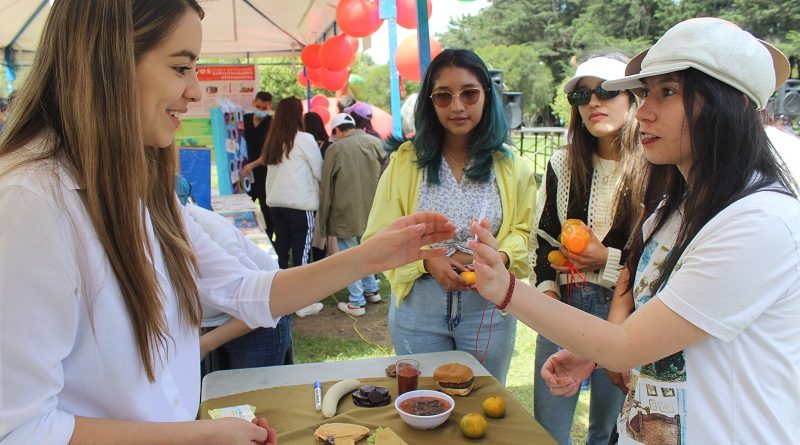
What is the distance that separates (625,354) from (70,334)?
108cm

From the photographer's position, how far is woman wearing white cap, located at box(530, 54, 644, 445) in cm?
214

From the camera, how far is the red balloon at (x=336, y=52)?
7934mm

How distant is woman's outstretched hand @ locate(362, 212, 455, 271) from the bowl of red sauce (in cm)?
40

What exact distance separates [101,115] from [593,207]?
72.2 inches

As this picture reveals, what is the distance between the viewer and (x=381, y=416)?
168cm

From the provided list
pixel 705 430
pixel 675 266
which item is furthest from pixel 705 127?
pixel 705 430

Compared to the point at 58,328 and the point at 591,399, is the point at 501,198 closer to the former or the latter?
the point at 591,399

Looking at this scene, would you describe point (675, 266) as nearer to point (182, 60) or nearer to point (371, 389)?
point (371, 389)

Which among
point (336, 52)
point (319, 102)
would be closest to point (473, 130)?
point (336, 52)

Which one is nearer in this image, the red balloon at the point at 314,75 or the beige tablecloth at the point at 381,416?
the beige tablecloth at the point at 381,416

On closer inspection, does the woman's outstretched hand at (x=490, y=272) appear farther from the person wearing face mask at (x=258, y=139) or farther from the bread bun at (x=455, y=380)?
the person wearing face mask at (x=258, y=139)

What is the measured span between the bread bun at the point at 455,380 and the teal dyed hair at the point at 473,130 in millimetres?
840

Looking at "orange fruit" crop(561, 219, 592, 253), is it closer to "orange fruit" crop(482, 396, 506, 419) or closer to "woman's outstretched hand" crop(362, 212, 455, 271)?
"woman's outstretched hand" crop(362, 212, 455, 271)

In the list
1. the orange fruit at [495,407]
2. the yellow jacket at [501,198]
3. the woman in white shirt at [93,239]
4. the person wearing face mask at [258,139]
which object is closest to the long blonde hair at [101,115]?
the woman in white shirt at [93,239]
